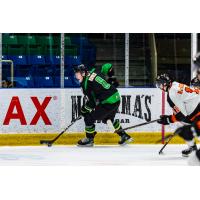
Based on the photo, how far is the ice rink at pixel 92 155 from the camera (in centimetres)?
639

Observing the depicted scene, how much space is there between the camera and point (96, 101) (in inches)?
289

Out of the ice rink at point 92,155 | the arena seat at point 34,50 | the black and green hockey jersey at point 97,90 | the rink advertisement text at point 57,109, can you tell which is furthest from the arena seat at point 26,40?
the ice rink at point 92,155

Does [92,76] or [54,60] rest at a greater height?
[54,60]

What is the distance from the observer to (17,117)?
24.5 ft

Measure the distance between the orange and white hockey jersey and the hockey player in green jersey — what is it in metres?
0.89

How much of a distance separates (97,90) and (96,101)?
16cm

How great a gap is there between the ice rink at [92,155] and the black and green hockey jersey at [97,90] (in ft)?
1.52

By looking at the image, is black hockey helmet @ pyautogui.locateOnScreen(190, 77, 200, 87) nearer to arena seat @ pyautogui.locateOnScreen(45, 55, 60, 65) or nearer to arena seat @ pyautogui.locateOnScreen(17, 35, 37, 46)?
arena seat @ pyautogui.locateOnScreen(45, 55, 60, 65)

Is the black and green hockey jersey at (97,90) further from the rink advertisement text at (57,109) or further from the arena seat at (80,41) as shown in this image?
the arena seat at (80,41)

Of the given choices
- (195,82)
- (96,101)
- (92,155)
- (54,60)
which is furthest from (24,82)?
(195,82)

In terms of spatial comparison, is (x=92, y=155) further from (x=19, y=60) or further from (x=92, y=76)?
(x=19, y=60)

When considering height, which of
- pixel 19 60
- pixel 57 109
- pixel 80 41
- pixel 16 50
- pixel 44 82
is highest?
pixel 80 41

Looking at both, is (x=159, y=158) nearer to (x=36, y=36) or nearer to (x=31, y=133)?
(x=31, y=133)

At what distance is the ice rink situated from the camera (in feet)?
21.0
